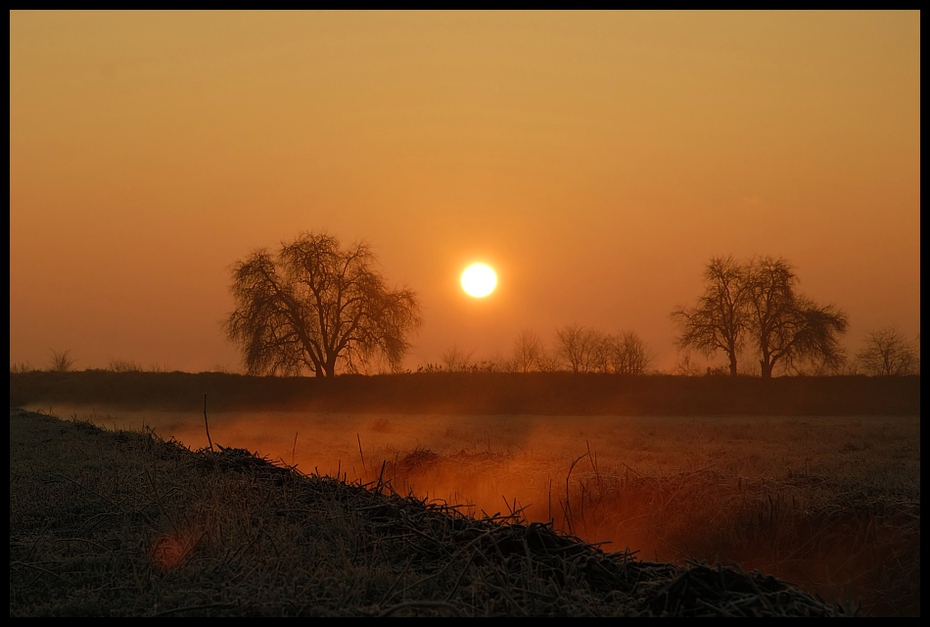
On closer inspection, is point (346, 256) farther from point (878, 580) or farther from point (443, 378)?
point (878, 580)

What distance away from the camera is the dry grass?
4758 mm

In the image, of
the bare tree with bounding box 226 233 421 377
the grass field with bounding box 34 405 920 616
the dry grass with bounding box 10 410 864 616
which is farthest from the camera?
the bare tree with bounding box 226 233 421 377

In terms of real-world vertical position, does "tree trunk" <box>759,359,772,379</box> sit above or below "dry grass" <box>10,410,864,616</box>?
above

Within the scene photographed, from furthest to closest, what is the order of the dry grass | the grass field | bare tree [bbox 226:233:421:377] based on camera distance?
bare tree [bbox 226:233:421:377] → the grass field → the dry grass

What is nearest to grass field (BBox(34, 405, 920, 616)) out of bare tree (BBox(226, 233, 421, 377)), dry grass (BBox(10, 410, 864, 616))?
dry grass (BBox(10, 410, 864, 616))

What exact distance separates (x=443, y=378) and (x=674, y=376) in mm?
12084

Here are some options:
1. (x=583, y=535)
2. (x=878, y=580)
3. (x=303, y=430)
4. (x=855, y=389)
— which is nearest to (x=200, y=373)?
(x=303, y=430)

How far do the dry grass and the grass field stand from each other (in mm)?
656

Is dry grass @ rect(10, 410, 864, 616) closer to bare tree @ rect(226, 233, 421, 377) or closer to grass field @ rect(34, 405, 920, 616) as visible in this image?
grass field @ rect(34, 405, 920, 616)

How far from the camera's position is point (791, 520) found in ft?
Answer: 32.7

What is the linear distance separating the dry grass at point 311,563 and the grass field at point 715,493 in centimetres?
66

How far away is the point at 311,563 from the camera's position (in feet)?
17.8

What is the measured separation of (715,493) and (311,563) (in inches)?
277

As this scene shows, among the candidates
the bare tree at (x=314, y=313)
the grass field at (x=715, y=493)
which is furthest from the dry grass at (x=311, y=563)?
the bare tree at (x=314, y=313)
